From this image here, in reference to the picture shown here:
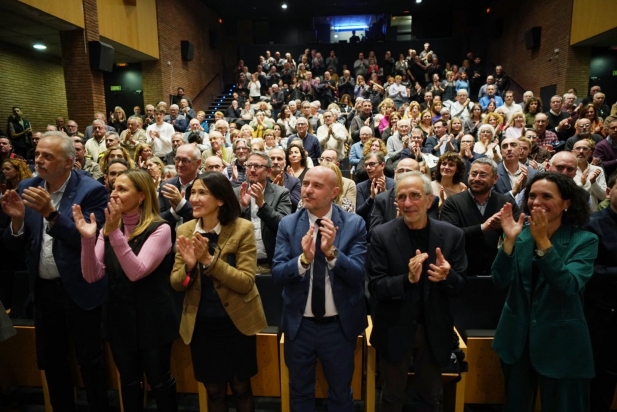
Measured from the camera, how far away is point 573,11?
28.4 feet

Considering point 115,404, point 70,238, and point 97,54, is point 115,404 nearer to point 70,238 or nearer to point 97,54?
point 70,238

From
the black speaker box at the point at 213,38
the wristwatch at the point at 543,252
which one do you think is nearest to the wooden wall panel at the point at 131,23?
the black speaker box at the point at 213,38

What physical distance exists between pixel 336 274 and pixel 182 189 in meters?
1.57

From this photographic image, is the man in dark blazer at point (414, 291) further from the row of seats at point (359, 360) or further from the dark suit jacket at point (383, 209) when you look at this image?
the dark suit jacket at point (383, 209)

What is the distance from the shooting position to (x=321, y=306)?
6.40 feet

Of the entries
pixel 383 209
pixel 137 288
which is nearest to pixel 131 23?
pixel 383 209

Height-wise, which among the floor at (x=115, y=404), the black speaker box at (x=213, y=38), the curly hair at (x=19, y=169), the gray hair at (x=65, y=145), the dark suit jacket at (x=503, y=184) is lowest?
the floor at (x=115, y=404)

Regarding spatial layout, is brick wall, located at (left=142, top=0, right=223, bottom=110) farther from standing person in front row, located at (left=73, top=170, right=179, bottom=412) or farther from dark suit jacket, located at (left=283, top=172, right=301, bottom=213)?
standing person in front row, located at (left=73, top=170, right=179, bottom=412)

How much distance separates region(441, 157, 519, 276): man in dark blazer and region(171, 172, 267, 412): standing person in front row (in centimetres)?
142

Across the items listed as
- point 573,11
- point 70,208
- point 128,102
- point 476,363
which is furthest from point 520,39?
point 70,208

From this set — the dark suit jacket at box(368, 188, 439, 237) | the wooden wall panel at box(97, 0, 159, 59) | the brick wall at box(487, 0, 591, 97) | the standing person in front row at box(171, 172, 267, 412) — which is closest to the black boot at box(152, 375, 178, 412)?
the standing person in front row at box(171, 172, 267, 412)

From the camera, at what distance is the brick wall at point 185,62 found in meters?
10.5

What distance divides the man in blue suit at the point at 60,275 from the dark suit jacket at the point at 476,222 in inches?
82.9

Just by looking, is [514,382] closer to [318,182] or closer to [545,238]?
[545,238]
